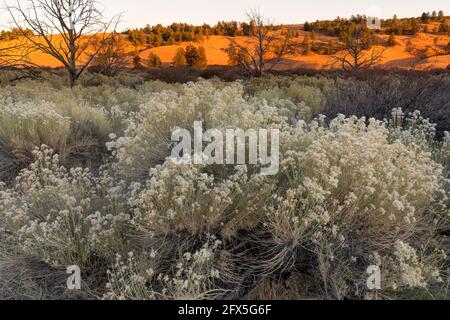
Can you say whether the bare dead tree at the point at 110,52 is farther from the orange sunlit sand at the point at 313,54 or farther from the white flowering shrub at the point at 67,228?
the white flowering shrub at the point at 67,228

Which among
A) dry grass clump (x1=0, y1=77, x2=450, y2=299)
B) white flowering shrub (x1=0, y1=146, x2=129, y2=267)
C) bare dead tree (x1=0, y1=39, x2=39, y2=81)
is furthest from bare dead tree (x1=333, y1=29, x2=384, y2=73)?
white flowering shrub (x1=0, y1=146, x2=129, y2=267)

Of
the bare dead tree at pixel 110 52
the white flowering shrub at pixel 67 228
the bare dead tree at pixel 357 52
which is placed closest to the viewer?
the white flowering shrub at pixel 67 228

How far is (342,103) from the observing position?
738 centimetres

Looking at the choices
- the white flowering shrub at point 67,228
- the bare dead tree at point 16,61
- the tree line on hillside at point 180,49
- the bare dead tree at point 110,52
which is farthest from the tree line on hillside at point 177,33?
the white flowering shrub at point 67,228

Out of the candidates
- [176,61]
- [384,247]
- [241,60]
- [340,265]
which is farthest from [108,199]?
[176,61]

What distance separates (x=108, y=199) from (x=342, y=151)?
7.09 feet

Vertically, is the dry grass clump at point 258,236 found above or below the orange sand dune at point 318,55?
below

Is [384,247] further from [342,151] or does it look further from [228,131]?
[228,131]

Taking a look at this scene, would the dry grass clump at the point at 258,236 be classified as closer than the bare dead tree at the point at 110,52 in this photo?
Yes

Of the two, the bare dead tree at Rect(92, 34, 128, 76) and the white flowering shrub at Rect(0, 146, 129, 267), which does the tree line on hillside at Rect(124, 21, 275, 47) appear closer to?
the bare dead tree at Rect(92, 34, 128, 76)

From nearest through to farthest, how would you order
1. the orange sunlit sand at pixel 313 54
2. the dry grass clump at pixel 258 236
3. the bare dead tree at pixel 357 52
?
1. the dry grass clump at pixel 258 236
2. the bare dead tree at pixel 357 52
3. the orange sunlit sand at pixel 313 54

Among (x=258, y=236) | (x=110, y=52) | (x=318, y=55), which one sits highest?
(x=110, y=52)

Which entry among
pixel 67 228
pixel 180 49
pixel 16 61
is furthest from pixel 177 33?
pixel 67 228

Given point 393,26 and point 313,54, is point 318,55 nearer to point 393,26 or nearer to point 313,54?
point 313,54
